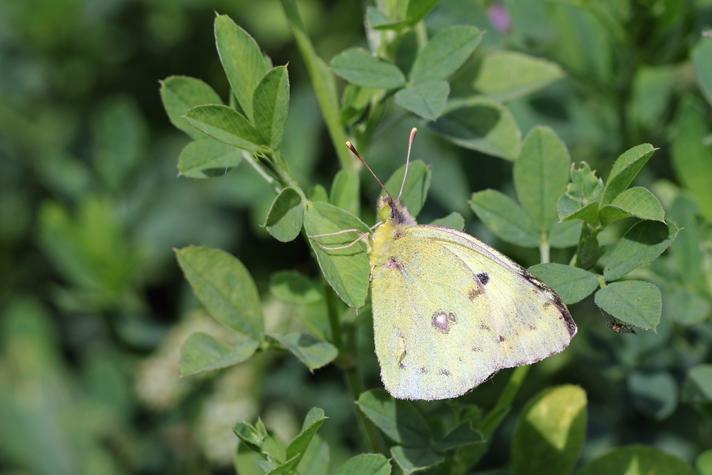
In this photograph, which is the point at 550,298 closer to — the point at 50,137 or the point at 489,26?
the point at 489,26

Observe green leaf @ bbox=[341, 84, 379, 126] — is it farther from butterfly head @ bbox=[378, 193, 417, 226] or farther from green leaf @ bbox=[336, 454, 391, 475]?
green leaf @ bbox=[336, 454, 391, 475]

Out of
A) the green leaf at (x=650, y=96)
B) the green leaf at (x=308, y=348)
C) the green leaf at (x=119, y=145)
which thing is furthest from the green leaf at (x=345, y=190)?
the green leaf at (x=119, y=145)

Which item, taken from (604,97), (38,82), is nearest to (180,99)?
(604,97)

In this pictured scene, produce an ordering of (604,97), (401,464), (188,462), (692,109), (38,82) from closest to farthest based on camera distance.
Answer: (401,464), (692,109), (604,97), (188,462), (38,82)

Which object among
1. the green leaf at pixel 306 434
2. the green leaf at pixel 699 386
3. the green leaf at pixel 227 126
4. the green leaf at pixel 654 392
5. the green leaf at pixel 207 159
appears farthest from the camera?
the green leaf at pixel 654 392

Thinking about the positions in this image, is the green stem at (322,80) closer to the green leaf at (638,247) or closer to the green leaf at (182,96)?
the green leaf at (182,96)

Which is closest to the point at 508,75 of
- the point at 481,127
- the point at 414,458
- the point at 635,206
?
the point at 481,127

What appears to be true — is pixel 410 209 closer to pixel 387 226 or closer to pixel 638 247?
pixel 387 226
